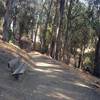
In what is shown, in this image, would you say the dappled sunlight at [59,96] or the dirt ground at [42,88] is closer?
the dirt ground at [42,88]

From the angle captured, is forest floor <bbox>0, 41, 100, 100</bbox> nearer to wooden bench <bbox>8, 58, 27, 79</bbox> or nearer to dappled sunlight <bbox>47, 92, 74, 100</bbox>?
dappled sunlight <bbox>47, 92, 74, 100</bbox>

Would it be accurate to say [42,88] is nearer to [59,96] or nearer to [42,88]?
[42,88]

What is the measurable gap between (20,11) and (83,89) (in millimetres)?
39339

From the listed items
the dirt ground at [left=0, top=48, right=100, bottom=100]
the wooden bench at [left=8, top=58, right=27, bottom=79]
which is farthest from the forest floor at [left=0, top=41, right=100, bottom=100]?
the wooden bench at [left=8, top=58, right=27, bottom=79]

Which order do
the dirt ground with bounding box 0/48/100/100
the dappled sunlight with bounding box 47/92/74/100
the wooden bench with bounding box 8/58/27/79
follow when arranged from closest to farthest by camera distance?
1. the dirt ground with bounding box 0/48/100/100
2. the dappled sunlight with bounding box 47/92/74/100
3. the wooden bench with bounding box 8/58/27/79

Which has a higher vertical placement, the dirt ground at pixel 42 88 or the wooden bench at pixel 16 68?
the wooden bench at pixel 16 68

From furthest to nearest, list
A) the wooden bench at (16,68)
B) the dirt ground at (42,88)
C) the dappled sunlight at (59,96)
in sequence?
the wooden bench at (16,68)
the dappled sunlight at (59,96)
the dirt ground at (42,88)

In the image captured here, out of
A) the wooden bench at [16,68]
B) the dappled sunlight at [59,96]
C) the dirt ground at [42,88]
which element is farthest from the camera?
the wooden bench at [16,68]

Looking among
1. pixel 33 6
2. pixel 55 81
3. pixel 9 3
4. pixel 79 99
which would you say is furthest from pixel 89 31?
pixel 79 99

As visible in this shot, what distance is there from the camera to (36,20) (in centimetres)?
5850

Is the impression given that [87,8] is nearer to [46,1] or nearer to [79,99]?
[46,1]

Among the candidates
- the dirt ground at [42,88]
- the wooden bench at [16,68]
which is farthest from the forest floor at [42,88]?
the wooden bench at [16,68]

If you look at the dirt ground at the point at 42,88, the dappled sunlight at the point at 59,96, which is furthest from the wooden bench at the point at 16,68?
Answer: the dappled sunlight at the point at 59,96

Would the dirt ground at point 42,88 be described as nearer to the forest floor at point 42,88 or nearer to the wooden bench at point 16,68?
the forest floor at point 42,88
